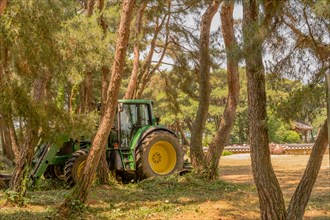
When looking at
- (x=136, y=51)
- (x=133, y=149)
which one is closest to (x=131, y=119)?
(x=133, y=149)

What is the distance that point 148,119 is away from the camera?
11680mm

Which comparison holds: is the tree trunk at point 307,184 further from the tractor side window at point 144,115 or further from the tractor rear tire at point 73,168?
the tractor side window at point 144,115

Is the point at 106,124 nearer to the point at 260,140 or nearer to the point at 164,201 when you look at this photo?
the point at 164,201

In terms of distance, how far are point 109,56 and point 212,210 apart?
4077 mm

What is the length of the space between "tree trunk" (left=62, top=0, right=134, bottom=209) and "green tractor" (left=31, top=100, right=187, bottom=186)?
9.52 ft

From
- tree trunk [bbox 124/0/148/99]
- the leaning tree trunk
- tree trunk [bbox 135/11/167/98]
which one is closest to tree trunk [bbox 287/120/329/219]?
the leaning tree trunk

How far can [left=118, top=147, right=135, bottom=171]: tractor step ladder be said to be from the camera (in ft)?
35.8

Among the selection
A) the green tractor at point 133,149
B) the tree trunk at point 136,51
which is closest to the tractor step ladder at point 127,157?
the green tractor at point 133,149

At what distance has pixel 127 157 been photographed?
11.0 meters

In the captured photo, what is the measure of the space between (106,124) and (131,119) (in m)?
4.14

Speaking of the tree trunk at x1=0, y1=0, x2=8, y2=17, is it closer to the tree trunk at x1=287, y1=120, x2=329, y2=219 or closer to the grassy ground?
the grassy ground

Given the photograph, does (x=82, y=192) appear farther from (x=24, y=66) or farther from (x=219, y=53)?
(x=219, y=53)

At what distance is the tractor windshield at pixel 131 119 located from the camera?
11.2 meters

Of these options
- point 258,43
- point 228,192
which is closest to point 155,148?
point 228,192
